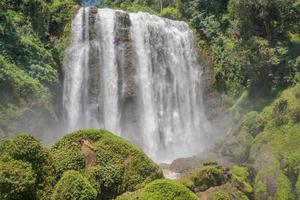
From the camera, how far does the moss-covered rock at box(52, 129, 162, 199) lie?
Answer: 12320mm

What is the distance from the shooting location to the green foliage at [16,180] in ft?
33.5

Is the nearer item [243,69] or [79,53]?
[243,69]

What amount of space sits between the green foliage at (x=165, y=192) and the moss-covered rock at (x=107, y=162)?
2.51 metres

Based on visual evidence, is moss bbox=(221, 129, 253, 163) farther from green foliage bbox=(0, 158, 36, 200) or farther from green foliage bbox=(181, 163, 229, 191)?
green foliage bbox=(0, 158, 36, 200)

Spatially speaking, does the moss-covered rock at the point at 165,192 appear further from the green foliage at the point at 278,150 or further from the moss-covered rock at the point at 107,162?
the green foliage at the point at 278,150

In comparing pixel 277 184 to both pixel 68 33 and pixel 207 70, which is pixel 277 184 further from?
pixel 68 33

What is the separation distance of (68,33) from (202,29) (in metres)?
12.2

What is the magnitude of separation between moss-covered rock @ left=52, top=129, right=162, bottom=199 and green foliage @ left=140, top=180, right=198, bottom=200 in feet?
8.22

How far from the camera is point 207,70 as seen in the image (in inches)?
1469

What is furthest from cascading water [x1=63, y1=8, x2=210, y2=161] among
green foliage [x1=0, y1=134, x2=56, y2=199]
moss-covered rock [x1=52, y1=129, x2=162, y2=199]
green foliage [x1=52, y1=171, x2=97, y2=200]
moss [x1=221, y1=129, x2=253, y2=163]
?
Result: green foliage [x1=52, y1=171, x2=97, y2=200]

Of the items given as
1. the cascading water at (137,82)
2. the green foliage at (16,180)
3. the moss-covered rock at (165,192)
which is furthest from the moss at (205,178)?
the cascading water at (137,82)

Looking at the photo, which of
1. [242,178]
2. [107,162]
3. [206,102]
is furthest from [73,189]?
[206,102]

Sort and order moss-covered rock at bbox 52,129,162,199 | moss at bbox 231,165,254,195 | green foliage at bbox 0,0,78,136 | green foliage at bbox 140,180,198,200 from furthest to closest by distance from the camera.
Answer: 1. green foliage at bbox 0,0,78,136
2. moss at bbox 231,165,254,195
3. moss-covered rock at bbox 52,129,162,199
4. green foliage at bbox 140,180,198,200

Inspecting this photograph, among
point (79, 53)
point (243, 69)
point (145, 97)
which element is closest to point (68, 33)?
point (79, 53)
